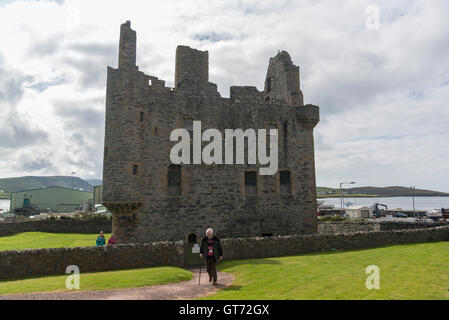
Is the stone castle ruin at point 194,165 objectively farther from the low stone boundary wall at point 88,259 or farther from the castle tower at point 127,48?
the low stone boundary wall at point 88,259

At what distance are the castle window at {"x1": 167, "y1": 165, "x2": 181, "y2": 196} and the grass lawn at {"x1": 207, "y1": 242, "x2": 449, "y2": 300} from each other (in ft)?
24.9

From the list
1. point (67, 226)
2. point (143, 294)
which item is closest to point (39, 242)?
point (67, 226)

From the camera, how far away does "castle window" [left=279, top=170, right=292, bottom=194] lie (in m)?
26.0

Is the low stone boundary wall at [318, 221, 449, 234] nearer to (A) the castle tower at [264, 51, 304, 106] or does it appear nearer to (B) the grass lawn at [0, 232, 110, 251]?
(A) the castle tower at [264, 51, 304, 106]

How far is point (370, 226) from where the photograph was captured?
103ft

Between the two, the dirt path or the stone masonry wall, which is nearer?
the dirt path

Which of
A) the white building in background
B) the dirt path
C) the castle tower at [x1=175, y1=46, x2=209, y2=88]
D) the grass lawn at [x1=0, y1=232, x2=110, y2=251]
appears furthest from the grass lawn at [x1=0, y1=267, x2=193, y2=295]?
the white building in background

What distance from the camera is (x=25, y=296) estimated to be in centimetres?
1042

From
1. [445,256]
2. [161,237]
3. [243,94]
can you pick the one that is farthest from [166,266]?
[243,94]

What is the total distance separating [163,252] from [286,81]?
1792cm

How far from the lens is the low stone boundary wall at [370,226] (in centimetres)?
2834

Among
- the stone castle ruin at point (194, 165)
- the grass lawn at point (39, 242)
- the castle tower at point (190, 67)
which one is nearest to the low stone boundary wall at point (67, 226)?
the grass lawn at point (39, 242)

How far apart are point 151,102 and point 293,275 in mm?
15328

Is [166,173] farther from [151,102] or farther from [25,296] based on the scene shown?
[25,296]
